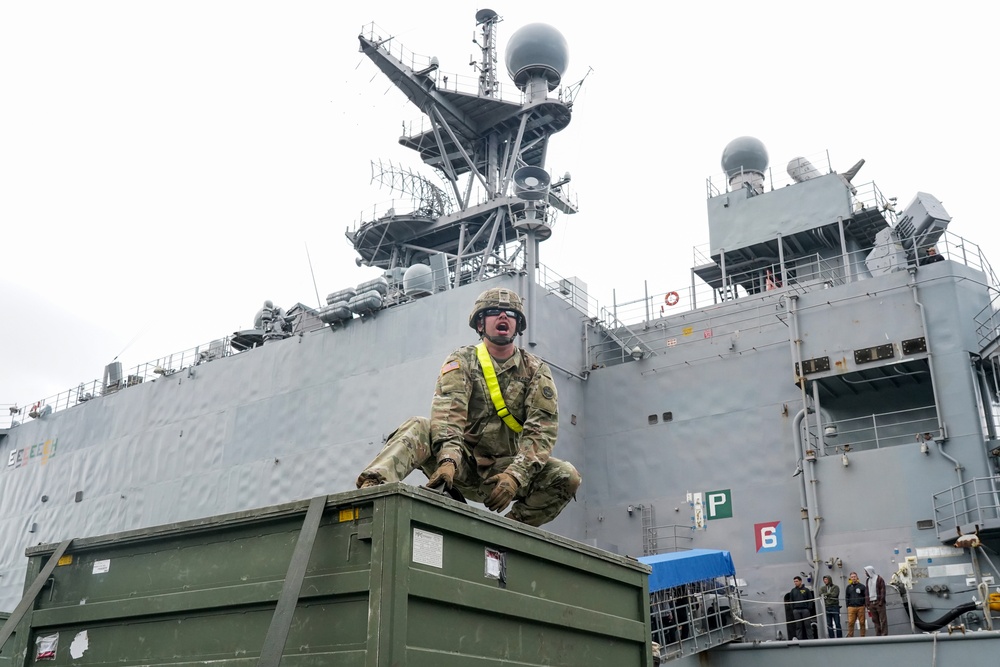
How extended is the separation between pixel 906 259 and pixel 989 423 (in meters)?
3.07

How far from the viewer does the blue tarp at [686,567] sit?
12.9m

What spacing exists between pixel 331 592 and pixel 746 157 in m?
21.7

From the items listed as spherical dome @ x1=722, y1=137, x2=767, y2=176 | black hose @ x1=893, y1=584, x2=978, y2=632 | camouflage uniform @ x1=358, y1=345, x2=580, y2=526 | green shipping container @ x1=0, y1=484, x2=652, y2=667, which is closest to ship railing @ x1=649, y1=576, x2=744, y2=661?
black hose @ x1=893, y1=584, x2=978, y2=632

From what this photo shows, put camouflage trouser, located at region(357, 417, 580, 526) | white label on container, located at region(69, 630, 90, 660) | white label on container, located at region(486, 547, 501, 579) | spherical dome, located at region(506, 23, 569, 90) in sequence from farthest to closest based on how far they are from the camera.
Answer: spherical dome, located at region(506, 23, 569, 90) → camouflage trouser, located at region(357, 417, 580, 526) → white label on container, located at region(69, 630, 90, 660) → white label on container, located at region(486, 547, 501, 579)

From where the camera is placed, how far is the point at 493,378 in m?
6.06

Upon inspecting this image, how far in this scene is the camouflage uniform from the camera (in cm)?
572

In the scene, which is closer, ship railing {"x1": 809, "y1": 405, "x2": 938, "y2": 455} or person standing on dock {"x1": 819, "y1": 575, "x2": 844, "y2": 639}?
person standing on dock {"x1": 819, "y1": 575, "x2": 844, "y2": 639}

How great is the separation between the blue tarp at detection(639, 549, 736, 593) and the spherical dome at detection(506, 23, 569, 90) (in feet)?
48.0

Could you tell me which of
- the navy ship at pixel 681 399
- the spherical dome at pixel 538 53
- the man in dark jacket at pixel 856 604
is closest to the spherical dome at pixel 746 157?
the navy ship at pixel 681 399

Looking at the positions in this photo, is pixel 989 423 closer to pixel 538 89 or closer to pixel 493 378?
pixel 493 378

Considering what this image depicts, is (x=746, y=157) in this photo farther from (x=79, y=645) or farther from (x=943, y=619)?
(x=79, y=645)

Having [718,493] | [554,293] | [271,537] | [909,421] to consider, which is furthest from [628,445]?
[271,537]

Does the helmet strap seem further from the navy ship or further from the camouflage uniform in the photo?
the navy ship

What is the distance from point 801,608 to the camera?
556 inches
